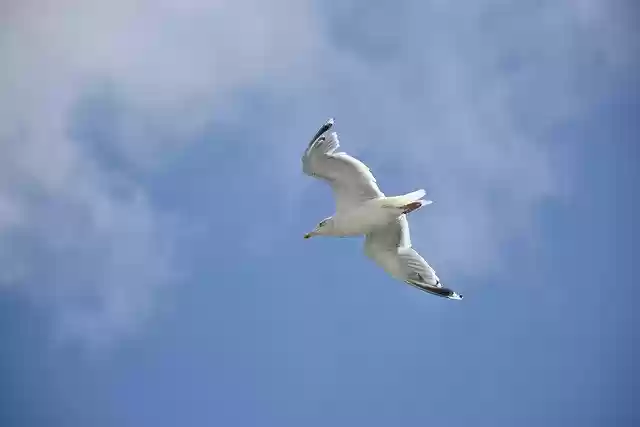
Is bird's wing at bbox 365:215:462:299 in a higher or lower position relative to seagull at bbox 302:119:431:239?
lower

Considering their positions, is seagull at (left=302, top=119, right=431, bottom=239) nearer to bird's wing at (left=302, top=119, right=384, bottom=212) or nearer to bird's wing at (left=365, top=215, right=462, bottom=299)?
bird's wing at (left=302, top=119, right=384, bottom=212)

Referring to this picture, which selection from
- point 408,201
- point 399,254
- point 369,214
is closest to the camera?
point 408,201

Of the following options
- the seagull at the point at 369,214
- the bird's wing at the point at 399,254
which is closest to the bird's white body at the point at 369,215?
the seagull at the point at 369,214

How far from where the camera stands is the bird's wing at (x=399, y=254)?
9055 millimetres

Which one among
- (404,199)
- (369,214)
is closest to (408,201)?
(404,199)

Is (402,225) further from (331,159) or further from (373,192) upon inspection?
(331,159)

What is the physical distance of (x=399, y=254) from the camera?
9164mm

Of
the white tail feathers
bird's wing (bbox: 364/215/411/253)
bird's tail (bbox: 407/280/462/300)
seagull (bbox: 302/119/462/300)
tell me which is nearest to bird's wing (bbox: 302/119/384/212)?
seagull (bbox: 302/119/462/300)

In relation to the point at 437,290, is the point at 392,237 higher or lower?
higher

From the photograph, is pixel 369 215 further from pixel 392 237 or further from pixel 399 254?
pixel 399 254

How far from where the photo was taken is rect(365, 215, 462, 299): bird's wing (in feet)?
29.7

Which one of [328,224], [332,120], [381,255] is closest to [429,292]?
[381,255]

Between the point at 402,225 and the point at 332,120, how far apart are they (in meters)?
1.39

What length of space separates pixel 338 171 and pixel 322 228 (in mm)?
821
